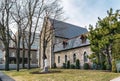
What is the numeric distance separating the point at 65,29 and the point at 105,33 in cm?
3007

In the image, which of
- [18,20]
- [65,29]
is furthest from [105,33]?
[65,29]

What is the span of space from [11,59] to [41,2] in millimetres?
31804

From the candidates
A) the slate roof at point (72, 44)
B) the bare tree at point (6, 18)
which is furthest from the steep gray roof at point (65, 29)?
the bare tree at point (6, 18)

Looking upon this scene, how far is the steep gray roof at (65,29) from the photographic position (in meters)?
55.6

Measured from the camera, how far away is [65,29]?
5859cm

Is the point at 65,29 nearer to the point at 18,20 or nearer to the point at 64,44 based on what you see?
the point at 64,44

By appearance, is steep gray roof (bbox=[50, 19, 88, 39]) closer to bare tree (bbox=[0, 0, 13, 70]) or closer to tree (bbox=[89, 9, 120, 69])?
bare tree (bbox=[0, 0, 13, 70])

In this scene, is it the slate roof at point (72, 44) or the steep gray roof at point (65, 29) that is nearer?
the slate roof at point (72, 44)

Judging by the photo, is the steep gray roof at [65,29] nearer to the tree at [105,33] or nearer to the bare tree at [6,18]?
the bare tree at [6,18]

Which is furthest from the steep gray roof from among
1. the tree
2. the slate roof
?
the tree

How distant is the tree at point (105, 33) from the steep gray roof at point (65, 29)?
79.2 ft

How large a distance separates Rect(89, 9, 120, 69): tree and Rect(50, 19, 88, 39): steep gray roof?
24137 millimetres

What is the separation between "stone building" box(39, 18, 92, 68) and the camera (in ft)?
140

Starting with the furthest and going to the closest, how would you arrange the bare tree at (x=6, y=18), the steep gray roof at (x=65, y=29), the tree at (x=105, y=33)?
the steep gray roof at (x=65, y=29)
the bare tree at (x=6, y=18)
the tree at (x=105, y=33)
